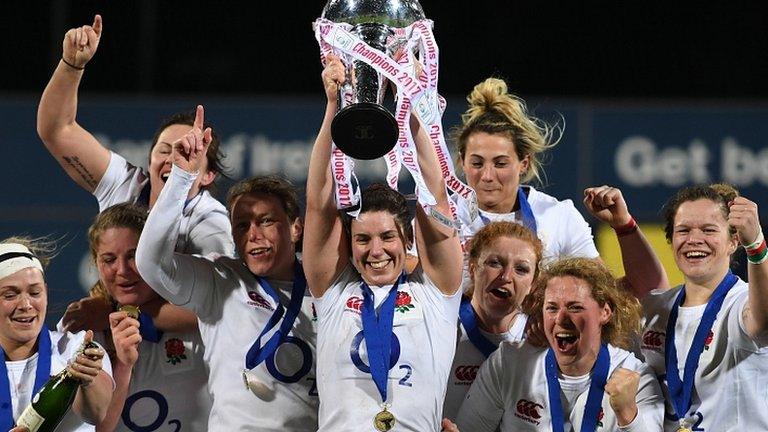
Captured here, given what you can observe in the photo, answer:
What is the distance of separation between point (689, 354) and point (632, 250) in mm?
478

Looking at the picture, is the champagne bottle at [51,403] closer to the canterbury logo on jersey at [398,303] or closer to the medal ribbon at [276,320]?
the medal ribbon at [276,320]

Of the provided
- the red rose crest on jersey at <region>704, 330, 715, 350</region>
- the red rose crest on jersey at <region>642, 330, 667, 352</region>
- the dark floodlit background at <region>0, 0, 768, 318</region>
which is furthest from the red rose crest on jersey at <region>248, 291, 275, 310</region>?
the dark floodlit background at <region>0, 0, 768, 318</region>

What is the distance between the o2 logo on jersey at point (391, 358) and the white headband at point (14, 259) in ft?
3.44

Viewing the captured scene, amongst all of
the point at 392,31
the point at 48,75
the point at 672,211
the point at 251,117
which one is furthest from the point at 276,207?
the point at 48,75

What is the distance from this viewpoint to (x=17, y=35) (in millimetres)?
8641

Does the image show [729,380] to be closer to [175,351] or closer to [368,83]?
[368,83]

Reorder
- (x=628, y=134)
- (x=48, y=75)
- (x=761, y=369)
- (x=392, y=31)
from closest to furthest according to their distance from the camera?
(x=392, y=31), (x=761, y=369), (x=628, y=134), (x=48, y=75)

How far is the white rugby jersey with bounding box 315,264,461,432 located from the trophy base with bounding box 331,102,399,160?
0.53 meters

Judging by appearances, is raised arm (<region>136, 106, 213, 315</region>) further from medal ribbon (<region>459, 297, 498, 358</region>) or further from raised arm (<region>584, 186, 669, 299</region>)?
raised arm (<region>584, 186, 669, 299</region>)

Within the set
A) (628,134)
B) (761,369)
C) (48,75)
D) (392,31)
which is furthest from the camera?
(48,75)

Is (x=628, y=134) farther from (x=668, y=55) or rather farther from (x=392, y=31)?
(x=392, y=31)

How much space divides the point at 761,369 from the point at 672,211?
1.96 ft

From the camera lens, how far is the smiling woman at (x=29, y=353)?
4504 millimetres

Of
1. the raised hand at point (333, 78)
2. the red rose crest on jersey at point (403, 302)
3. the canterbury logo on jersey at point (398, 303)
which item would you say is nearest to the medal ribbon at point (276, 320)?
the canterbury logo on jersey at point (398, 303)
